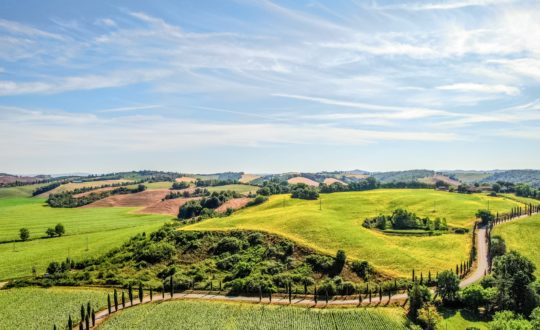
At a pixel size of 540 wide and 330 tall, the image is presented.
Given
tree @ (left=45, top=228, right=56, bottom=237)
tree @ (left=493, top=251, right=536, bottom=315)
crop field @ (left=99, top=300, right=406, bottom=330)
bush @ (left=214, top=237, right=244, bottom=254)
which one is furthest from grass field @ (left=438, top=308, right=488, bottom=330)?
tree @ (left=45, top=228, right=56, bottom=237)

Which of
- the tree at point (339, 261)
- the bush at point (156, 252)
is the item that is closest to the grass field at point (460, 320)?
the tree at point (339, 261)

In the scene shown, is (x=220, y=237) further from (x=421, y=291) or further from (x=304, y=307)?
(x=421, y=291)

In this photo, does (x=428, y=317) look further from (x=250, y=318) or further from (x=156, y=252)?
(x=156, y=252)

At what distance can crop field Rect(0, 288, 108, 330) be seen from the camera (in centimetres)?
7675

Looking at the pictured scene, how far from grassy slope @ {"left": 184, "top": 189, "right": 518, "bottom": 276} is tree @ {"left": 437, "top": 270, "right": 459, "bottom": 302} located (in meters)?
15.0

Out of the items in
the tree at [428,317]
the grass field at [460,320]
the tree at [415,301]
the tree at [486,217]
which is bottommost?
the grass field at [460,320]

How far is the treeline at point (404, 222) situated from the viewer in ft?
477

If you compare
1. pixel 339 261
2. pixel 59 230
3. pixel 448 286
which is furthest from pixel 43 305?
pixel 448 286

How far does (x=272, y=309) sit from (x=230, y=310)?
8.72 meters

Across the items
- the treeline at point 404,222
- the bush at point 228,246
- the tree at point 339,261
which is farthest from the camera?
the treeline at point 404,222

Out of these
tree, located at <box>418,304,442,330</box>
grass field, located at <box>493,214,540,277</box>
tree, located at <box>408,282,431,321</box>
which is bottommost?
tree, located at <box>418,304,442,330</box>

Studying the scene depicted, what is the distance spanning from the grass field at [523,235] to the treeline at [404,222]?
18.9 meters

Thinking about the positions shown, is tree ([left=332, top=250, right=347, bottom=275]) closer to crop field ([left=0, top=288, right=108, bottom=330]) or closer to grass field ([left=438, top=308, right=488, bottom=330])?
grass field ([left=438, top=308, right=488, bottom=330])

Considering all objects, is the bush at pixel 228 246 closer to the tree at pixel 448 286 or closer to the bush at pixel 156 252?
the bush at pixel 156 252
